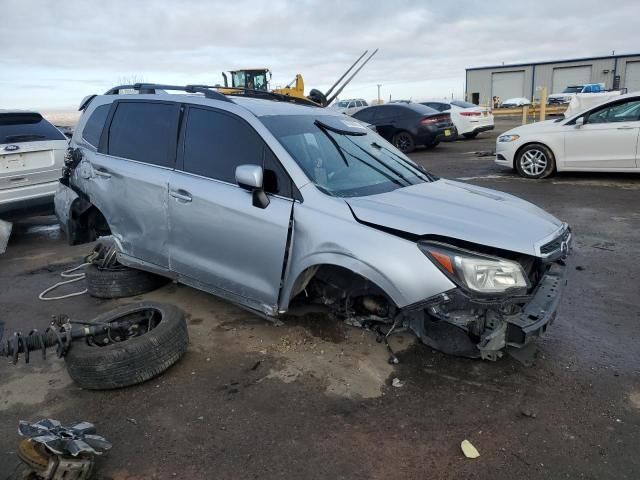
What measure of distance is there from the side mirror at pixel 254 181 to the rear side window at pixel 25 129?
4764 millimetres

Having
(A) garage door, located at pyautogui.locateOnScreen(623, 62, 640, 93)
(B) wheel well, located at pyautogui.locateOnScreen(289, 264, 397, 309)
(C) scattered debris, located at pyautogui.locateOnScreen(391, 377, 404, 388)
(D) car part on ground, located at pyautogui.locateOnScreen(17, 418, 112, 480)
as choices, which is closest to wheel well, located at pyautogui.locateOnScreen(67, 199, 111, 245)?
(B) wheel well, located at pyautogui.locateOnScreen(289, 264, 397, 309)

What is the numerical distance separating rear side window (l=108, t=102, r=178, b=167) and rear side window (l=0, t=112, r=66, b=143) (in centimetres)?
277

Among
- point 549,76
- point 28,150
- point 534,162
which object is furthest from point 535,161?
point 549,76

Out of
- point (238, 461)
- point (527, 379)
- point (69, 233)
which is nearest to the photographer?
point (238, 461)

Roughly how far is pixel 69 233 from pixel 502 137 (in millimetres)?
8772

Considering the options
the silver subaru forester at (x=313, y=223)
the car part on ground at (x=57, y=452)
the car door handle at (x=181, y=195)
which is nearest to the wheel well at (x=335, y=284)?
the silver subaru forester at (x=313, y=223)

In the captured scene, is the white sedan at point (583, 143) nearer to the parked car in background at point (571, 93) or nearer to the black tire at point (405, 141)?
the black tire at point (405, 141)

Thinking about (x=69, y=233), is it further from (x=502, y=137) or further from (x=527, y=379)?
(x=502, y=137)

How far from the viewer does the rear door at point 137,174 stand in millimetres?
4176

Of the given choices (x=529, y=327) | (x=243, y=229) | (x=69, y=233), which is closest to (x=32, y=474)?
(x=243, y=229)

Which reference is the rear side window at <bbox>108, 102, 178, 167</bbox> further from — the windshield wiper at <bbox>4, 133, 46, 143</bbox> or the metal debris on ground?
the metal debris on ground

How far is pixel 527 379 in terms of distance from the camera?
10.7 ft

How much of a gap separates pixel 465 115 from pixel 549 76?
41.1 meters

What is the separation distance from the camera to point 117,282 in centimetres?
469
